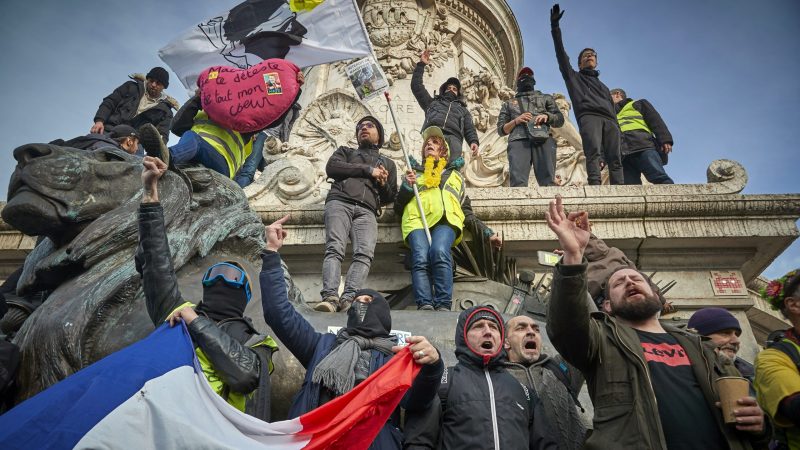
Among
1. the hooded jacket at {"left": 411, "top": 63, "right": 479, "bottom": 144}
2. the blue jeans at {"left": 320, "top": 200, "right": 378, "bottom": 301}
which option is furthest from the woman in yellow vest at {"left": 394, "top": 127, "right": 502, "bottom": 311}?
the hooded jacket at {"left": 411, "top": 63, "right": 479, "bottom": 144}

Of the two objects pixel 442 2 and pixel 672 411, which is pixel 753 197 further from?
pixel 442 2

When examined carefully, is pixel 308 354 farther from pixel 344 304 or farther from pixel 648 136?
pixel 648 136

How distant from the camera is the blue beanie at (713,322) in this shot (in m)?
A: 3.82

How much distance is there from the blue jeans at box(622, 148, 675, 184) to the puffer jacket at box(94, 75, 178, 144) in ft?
20.7

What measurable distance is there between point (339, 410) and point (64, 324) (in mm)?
A: 1526

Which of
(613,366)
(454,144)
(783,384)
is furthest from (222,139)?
(783,384)

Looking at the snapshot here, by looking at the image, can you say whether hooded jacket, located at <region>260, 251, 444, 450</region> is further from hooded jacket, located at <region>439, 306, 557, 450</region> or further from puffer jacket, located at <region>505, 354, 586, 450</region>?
puffer jacket, located at <region>505, 354, 586, 450</region>

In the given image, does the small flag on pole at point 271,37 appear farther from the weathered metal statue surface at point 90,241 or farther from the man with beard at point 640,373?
the man with beard at point 640,373

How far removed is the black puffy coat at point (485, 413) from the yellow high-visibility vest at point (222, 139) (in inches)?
119

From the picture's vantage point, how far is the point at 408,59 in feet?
35.1

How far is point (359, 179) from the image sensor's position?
18.4 feet

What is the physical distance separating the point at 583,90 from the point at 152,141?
5819 millimetres

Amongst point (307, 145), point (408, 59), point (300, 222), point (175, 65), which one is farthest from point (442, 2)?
point (300, 222)

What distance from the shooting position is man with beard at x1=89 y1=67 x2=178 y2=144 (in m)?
7.51
